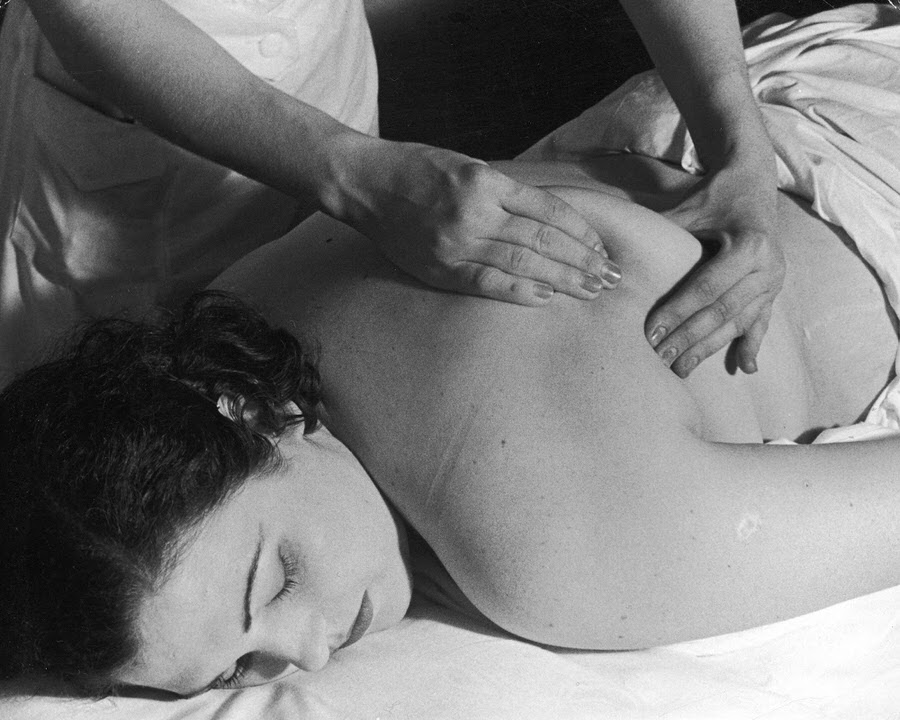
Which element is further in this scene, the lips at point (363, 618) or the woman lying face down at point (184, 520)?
the lips at point (363, 618)

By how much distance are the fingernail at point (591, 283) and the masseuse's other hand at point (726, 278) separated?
0.20 ft

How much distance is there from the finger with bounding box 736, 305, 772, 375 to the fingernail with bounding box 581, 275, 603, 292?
0.54ft

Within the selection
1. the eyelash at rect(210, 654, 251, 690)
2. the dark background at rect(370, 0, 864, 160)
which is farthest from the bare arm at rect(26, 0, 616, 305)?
the dark background at rect(370, 0, 864, 160)

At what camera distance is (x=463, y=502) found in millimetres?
824

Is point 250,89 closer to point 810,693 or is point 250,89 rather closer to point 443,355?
point 443,355

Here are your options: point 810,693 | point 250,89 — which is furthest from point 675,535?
point 250,89

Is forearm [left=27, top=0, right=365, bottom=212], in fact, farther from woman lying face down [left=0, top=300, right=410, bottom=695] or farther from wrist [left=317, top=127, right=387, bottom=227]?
woman lying face down [left=0, top=300, right=410, bottom=695]

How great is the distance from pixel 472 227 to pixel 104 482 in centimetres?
34

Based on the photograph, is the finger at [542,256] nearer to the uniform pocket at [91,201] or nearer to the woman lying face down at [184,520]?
the woman lying face down at [184,520]

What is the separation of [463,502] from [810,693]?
1.25 ft

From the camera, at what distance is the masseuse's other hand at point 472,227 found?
813 millimetres

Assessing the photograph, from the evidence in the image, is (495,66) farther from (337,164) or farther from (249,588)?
(249,588)

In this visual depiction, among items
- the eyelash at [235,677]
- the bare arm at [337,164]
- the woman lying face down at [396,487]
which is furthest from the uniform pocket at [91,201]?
the eyelash at [235,677]

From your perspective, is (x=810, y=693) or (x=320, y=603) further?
(x=810, y=693)
